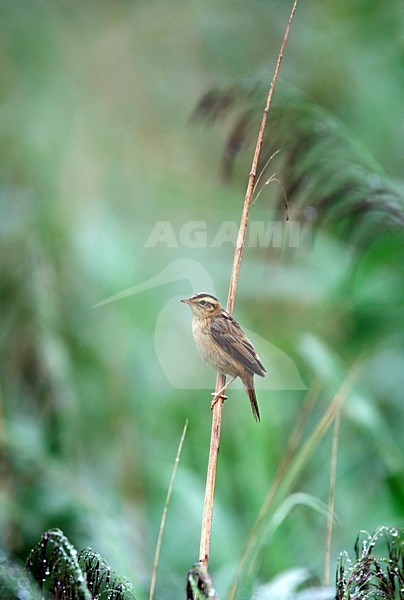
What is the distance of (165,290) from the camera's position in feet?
7.47

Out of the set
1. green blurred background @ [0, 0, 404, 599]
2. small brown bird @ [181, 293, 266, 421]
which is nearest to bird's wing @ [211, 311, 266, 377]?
small brown bird @ [181, 293, 266, 421]

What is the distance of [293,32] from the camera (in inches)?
111

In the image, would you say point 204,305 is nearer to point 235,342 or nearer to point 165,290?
point 235,342

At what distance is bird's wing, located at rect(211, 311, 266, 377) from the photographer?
4.18 feet

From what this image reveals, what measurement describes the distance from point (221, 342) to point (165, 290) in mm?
999

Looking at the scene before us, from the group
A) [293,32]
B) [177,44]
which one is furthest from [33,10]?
[293,32]

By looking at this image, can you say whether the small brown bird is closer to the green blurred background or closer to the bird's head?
the bird's head

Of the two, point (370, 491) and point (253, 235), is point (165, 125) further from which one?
point (370, 491)

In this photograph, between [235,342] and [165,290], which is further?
[165,290]

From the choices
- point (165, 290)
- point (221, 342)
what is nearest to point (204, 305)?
point (221, 342)

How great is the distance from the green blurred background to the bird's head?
463 mm

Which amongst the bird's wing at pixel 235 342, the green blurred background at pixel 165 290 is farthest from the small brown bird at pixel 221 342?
the green blurred background at pixel 165 290

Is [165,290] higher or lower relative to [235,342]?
higher

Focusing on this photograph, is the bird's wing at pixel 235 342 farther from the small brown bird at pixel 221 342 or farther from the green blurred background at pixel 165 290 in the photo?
the green blurred background at pixel 165 290
